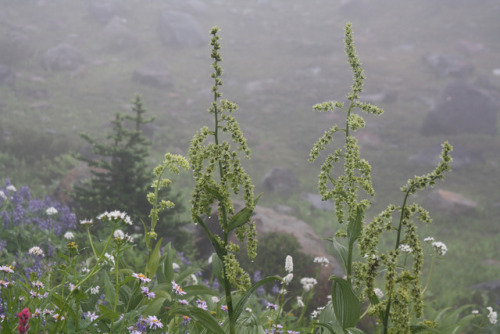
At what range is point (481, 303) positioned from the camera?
32.1ft

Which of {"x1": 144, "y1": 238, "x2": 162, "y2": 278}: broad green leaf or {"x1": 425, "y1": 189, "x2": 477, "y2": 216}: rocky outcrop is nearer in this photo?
{"x1": 144, "y1": 238, "x2": 162, "y2": 278}: broad green leaf

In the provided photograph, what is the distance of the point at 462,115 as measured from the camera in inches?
896

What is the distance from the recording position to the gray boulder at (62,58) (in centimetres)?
2836

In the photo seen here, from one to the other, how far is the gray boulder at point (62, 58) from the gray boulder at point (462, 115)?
20.8 metres

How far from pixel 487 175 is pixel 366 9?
2726 centimetres

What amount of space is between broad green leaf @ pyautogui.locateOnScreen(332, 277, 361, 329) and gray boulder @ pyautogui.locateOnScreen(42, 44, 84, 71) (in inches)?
1133

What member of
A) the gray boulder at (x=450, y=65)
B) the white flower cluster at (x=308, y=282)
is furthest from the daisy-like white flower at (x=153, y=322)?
the gray boulder at (x=450, y=65)

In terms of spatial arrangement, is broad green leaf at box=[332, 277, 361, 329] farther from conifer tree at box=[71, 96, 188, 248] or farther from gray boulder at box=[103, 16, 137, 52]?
gray boulder at box=[103, 16, 137, 52]

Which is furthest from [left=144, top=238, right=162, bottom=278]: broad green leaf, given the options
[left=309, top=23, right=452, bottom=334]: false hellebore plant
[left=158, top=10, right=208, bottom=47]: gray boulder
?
[left=158, top=10, right=208, bottom=47]: gray boulder

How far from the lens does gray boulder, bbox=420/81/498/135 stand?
880 inches

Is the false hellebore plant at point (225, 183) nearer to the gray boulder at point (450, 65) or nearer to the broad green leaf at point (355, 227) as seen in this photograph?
the broad green leaf at point (355, 227)

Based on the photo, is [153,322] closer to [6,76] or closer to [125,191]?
[125,191]

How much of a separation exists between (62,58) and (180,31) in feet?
34.3

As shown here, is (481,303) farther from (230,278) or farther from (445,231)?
(230,278)
